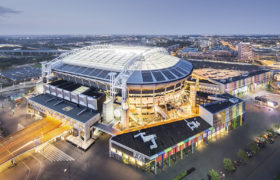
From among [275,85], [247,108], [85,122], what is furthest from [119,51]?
[275,85]

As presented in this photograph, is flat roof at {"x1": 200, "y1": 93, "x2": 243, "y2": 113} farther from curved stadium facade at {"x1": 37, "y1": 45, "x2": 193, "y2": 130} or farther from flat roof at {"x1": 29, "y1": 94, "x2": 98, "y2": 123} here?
flat roof at {"x1": 29, "y1": 94, "x2": 98, "y2": 123}

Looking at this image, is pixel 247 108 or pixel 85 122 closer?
pixel 85 122

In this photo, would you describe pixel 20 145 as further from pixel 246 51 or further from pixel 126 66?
pixel 246 51

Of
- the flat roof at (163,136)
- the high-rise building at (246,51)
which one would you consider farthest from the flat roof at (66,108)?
the high-rise building at (246,51)

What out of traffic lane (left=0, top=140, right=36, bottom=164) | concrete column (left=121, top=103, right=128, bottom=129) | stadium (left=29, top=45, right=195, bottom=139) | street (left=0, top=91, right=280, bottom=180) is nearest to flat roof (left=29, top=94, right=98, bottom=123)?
stadium (left=29, top=45, right=195, bottom=139)

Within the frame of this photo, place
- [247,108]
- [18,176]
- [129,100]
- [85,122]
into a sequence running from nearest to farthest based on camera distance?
[18,176]
[85,122]
[129,100]
[247,108]

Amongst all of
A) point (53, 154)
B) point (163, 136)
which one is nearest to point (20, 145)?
point (53, 154)

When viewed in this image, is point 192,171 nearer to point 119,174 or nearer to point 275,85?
point 119,174
